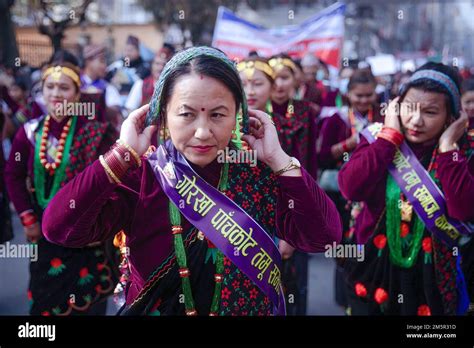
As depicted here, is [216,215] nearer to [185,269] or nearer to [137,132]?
[185,269]

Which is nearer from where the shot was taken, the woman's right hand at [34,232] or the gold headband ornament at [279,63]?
the woman's right hand at [34,232]

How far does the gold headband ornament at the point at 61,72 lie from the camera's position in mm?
3900

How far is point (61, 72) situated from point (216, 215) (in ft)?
7.18

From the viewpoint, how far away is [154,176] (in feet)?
7.22

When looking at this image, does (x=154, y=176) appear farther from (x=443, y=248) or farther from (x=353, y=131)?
(x=353, y=131)

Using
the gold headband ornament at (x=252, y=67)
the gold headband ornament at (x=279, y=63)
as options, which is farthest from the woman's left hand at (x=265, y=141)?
the gold headband ornament at (x=279, y=63)

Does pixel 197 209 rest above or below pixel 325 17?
below

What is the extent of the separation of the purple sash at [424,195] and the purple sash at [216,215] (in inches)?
46.2

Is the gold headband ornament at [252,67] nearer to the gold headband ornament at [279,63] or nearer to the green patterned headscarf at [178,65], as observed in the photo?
the gold headband ornament at [279,63]

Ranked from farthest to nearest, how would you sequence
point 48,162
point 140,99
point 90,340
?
1. point 140,99
2. point 48,162
3. point 90,340

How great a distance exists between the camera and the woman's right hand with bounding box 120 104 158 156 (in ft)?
6.87

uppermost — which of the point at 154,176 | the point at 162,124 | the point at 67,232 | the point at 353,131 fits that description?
the point at 353,131

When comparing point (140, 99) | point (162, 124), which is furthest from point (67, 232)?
point (140, 99)

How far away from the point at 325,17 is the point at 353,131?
106 inches
